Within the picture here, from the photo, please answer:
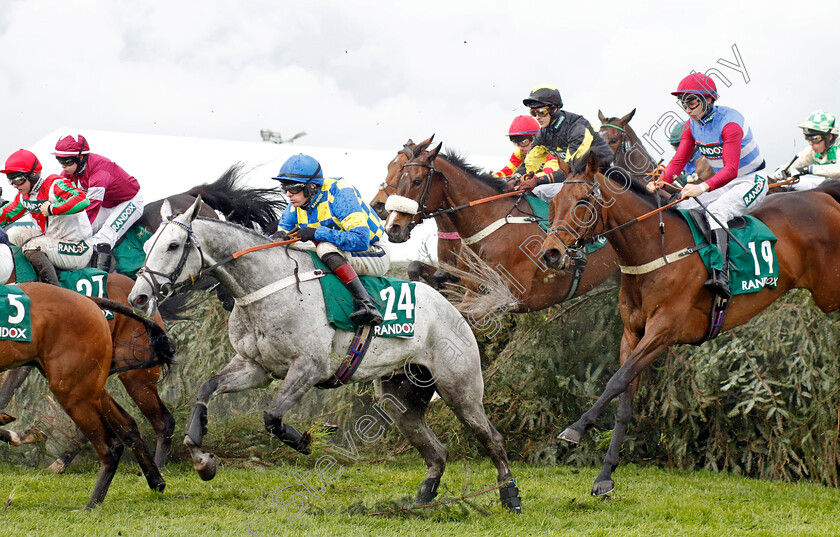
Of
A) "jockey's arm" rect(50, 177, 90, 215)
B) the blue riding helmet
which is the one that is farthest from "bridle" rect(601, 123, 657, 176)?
"jockey's arm" rect(50, 177, 90, 215)

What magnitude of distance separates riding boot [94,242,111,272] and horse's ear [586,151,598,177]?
14.3 feet

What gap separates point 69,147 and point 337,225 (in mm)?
3366

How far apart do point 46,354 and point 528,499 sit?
11.4 feet

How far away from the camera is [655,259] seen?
6133 mm

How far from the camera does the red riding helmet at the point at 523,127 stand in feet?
30.3

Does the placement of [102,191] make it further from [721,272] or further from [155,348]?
[721,272]

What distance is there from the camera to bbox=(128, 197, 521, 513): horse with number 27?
504cm

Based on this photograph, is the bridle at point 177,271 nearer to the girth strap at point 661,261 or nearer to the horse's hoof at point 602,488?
the girth strap at point 661,261

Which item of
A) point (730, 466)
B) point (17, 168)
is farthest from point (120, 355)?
point (730, 466)

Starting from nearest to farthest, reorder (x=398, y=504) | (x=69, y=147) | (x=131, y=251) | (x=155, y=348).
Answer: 1. (x=398, y=504)
2. (x=155, y=348)
3. (x=69, y=147)
4. (x=131, y=251)

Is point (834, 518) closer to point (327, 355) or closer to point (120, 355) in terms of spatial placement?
point (327, 355)

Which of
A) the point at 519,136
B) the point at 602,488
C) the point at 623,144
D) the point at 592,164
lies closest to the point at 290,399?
the point at 602,488

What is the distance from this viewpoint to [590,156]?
19.4ft

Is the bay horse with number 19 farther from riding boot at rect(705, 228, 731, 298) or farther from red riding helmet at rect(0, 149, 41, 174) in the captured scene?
red riding helmet at rect(0, 149, 41, 174)
